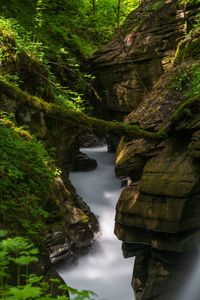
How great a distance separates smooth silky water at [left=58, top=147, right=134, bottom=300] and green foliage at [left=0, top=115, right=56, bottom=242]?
648 cm

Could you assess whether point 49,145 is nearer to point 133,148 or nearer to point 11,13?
point 133,148

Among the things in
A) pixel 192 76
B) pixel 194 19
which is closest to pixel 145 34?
pixel 194 19

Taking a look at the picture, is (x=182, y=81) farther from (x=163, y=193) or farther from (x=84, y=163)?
(x=84, y=163)

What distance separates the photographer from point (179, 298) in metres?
9.49

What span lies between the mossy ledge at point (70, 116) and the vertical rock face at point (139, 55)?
4909mm

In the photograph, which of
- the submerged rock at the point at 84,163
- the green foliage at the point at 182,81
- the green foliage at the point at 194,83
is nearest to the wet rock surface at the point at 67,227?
the submerged rock at the point at 84,163

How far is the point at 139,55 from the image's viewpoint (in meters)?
16.0

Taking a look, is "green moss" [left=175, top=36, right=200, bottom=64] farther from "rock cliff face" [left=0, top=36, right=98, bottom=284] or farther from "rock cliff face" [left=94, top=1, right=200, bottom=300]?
"rock cliff face" [left=0, top=36, right=98, bottom=284]

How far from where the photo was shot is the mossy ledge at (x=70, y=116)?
26.9 ft

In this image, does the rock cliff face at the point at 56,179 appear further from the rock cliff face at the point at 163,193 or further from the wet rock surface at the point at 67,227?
the rock cliff face at the point at 163,193

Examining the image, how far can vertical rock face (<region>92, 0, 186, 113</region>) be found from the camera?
15.2 metres

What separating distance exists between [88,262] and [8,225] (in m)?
9.18

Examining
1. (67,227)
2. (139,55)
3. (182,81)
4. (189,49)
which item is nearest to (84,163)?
(139,55)

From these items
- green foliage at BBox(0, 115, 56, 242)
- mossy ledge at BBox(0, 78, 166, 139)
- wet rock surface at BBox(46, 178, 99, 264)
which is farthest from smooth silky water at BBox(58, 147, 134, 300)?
green foliage at BBox(0, 115, 56, 242)
